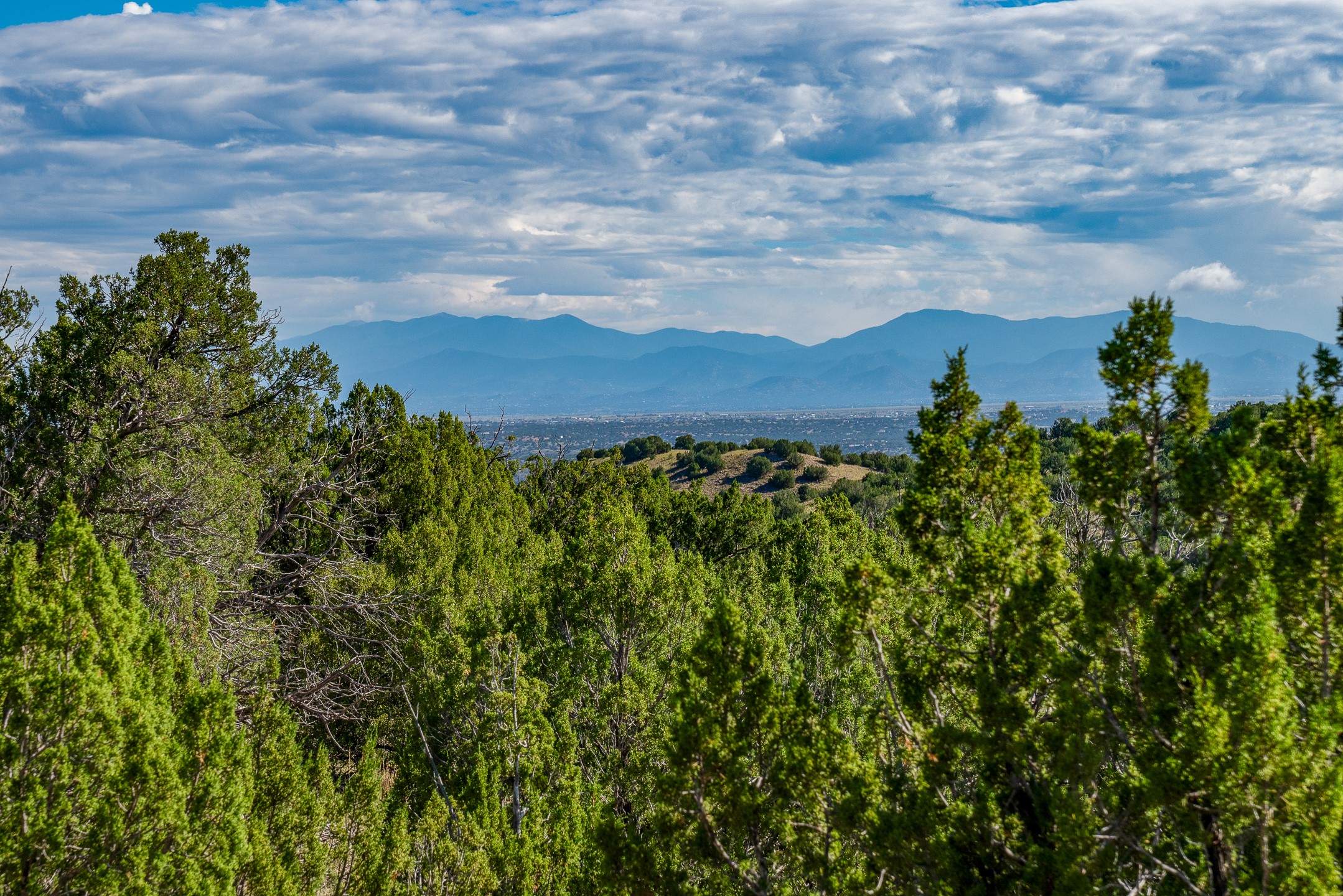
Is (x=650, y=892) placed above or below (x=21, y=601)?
below

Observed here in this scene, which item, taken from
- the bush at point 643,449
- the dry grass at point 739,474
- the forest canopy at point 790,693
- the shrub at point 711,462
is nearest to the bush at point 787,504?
the dry grass at point 739,474

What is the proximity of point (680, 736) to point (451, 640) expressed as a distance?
7958mm

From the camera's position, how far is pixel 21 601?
277 inches

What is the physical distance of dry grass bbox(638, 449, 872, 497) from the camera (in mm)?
71938

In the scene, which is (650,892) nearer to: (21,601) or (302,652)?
(21,601)

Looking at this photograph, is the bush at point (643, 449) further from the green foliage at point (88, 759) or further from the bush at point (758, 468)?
the green foliage at point (88, 759)

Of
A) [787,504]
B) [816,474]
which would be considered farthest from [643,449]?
[787,504]

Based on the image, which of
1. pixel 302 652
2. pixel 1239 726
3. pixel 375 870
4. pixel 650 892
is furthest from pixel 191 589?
pixel 1239 726

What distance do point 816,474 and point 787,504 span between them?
11.5 meters

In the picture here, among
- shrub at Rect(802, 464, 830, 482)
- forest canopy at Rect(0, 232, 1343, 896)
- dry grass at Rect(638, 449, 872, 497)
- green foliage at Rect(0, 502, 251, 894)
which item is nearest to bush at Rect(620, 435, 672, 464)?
dry grass at Rect(638, 449, 872, 497)

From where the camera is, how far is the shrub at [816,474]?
73125mm

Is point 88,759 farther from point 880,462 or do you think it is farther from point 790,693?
point 880,462

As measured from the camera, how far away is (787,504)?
6350 centimetres

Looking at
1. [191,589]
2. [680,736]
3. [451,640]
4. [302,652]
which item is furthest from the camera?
[302,652]
